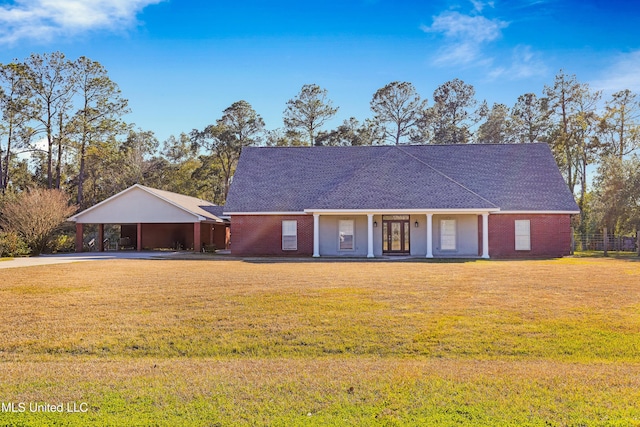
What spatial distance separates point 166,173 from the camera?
55938mm

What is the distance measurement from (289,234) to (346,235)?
2942mm

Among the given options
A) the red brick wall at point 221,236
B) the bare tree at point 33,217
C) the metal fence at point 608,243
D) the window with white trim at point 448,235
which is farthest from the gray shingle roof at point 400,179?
the bare tree at point 33,217

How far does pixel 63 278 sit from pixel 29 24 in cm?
880

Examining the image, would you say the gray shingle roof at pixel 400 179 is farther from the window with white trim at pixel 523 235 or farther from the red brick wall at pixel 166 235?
the red brick wall at pixel 166 235

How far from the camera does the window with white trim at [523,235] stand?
26500mm

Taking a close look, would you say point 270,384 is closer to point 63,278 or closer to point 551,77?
point 63,278

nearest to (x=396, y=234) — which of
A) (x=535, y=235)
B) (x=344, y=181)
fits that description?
(x=344, y=181)

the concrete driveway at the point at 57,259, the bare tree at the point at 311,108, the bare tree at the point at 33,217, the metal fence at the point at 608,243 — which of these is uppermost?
the bare tree at the point at 311,108

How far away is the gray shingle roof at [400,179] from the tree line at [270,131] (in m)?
10.6

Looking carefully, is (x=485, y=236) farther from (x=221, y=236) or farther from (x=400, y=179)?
(x=221, y=236)

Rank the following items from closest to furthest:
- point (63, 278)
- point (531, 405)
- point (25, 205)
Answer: point (531, 405) → point (63, 278) → point (25, 205)

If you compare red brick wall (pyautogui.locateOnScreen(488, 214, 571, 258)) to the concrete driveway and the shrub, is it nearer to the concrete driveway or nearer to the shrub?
the concrete driveway

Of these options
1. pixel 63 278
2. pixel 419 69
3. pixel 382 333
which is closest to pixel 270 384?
pixel 382 333

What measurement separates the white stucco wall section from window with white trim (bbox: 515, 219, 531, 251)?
1939 centimetres
